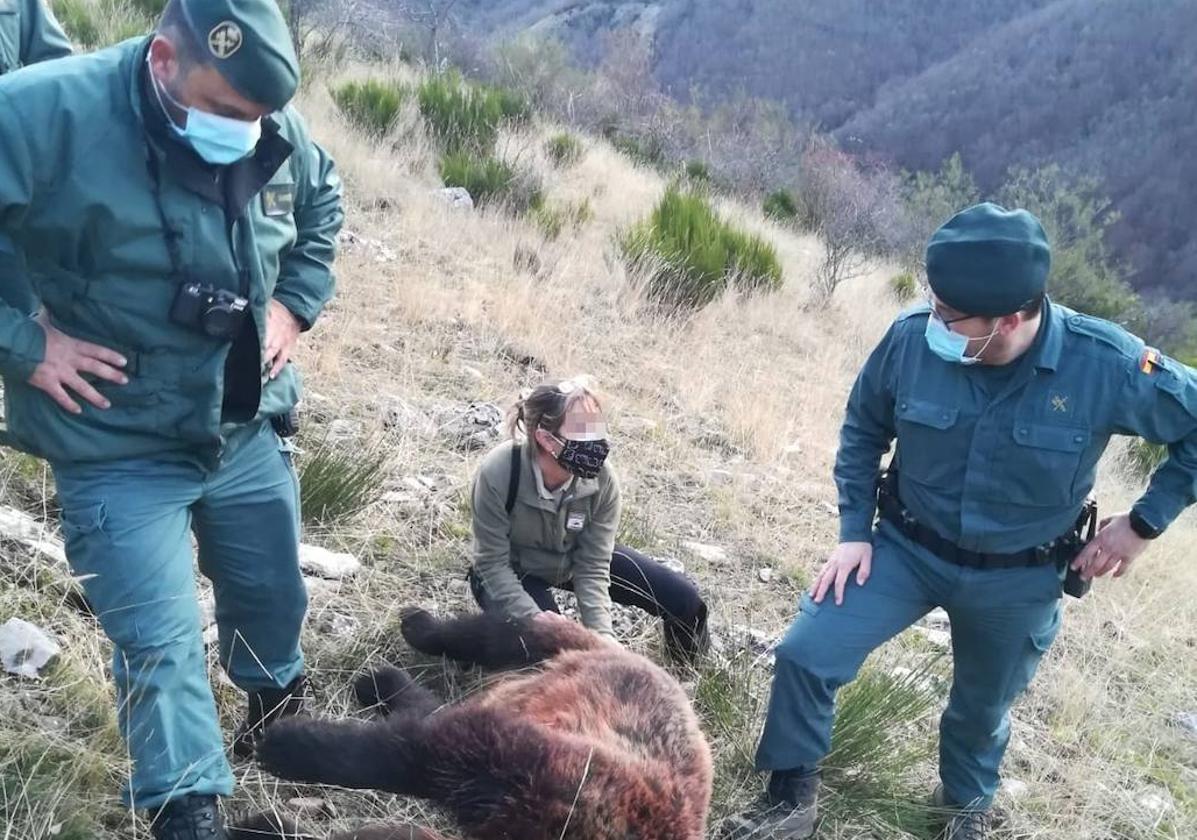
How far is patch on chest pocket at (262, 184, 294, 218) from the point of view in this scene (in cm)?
254

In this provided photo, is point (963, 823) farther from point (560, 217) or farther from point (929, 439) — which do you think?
point (560, 217)

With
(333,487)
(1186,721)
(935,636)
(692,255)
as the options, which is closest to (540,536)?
(333,487)

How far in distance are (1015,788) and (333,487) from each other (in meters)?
2.85

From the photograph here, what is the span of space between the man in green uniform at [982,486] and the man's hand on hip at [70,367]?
6.92 feet

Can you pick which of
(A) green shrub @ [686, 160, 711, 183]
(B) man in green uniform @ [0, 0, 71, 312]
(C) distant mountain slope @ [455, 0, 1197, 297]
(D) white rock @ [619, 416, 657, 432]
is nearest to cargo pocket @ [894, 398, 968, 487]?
(B) man in green uniform @ [0, 0, 71, 312]

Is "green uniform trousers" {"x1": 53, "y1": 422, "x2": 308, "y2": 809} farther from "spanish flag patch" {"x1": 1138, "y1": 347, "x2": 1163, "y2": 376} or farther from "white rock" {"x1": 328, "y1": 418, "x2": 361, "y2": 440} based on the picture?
"spanish flag patch" {"x1": 1138, "y1": 347, "x2": 1163, "y2": 376}

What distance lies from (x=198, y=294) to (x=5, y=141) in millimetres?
465

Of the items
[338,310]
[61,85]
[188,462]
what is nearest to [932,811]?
[188,462]

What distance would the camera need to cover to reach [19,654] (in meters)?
2.78

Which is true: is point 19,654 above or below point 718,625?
above

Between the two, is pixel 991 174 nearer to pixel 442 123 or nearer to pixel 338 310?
pixel 442 123

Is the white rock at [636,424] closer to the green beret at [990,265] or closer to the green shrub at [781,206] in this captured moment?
the green beret at [990,265]

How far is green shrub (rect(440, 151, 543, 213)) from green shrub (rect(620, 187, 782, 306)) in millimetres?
1201

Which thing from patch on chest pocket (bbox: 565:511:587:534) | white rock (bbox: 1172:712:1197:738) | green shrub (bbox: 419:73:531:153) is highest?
patch on chest pocket (bbox: 565:511:587:534)
